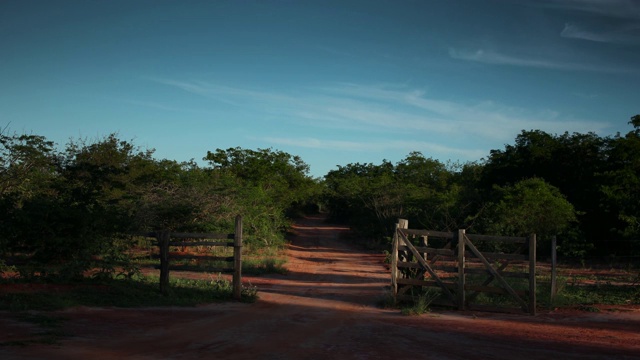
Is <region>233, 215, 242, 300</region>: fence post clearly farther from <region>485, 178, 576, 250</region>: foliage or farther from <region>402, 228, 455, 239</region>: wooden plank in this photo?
<region>485, 178, 576, 250</region>: foliage

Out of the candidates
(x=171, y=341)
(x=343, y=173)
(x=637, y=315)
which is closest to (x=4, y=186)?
(x=171, y=341)

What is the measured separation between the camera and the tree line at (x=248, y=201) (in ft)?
41.4

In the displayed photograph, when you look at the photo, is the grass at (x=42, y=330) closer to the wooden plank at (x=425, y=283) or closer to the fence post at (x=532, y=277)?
the wooden plank at (x=425, y=283)

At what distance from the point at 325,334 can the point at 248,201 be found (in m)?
20.8

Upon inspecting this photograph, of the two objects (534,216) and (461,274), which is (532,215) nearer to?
(534,216)

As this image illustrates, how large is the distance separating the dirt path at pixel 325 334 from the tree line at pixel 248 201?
3225 mm

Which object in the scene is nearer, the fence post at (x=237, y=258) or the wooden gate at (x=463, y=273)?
the wooden gate at (x=463, y=273)

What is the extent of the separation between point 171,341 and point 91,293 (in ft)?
15.6

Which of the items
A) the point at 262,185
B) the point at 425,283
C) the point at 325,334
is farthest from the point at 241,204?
the point at 325,334

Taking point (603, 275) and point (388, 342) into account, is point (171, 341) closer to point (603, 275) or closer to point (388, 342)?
point (388, 342)

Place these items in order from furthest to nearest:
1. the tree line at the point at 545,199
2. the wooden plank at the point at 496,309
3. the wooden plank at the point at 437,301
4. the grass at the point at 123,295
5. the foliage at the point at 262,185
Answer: the foliage at the point at 262,185 < the tree line at the point at 545,199 < the wooden plank at the point at 437,301 < the wooden plank at the point at 496,309 < the grass at the point at 123,295

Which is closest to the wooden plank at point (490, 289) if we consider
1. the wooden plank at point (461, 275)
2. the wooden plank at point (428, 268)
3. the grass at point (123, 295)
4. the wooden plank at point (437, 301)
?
the wooden plank at point (461, 275)

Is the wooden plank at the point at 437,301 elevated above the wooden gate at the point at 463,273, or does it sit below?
below

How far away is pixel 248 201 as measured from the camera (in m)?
29.2
